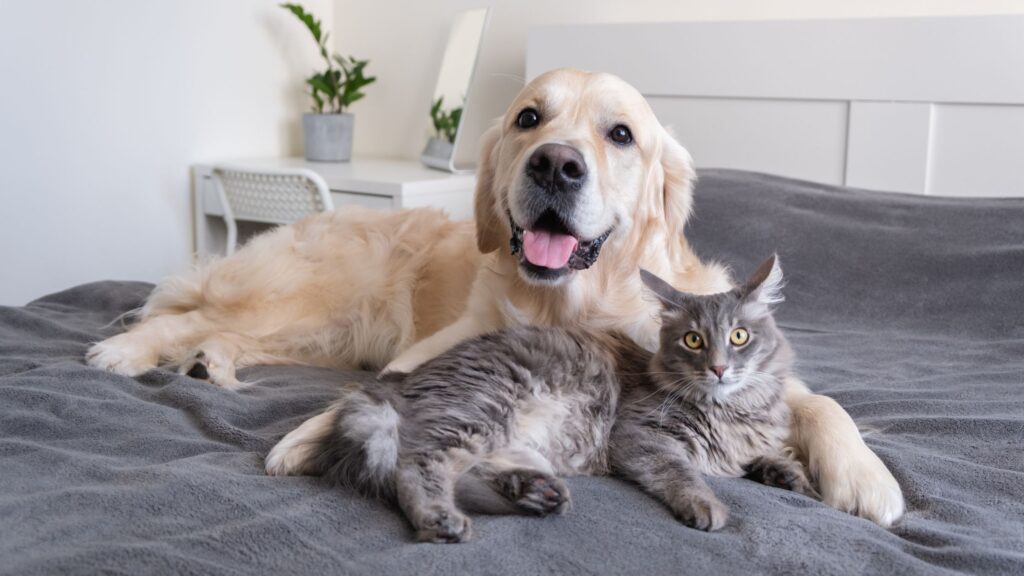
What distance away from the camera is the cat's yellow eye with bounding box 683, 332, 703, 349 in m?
1.72

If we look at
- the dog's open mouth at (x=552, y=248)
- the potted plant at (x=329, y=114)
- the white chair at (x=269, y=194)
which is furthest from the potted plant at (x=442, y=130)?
the dog's open mouth at (x=552, y=248)

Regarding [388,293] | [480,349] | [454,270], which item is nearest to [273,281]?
[388,293]

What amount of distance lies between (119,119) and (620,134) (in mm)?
2748

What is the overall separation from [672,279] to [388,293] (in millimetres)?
895

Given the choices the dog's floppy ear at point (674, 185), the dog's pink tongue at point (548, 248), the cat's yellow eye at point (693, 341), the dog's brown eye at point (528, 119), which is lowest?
the cat's yellow eye at point (693, 341)

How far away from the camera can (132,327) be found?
8.75 ft

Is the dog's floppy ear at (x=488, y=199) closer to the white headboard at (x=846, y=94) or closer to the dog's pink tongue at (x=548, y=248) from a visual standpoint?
the dog's pink tongue at (x=548, y=248)

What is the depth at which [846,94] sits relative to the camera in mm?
3414

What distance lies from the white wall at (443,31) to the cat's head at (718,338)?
2216 millimetres

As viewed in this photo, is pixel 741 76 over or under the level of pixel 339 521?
over

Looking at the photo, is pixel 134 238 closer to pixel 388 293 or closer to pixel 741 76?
pixel 388 293

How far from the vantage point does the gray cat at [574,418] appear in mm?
1454

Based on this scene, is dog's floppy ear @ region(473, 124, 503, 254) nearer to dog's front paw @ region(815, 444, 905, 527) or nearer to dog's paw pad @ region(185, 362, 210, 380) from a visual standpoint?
dog's paw pad @ region(185, 362, 210, 380)

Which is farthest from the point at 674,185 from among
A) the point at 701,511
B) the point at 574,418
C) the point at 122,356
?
the point at 122,356
